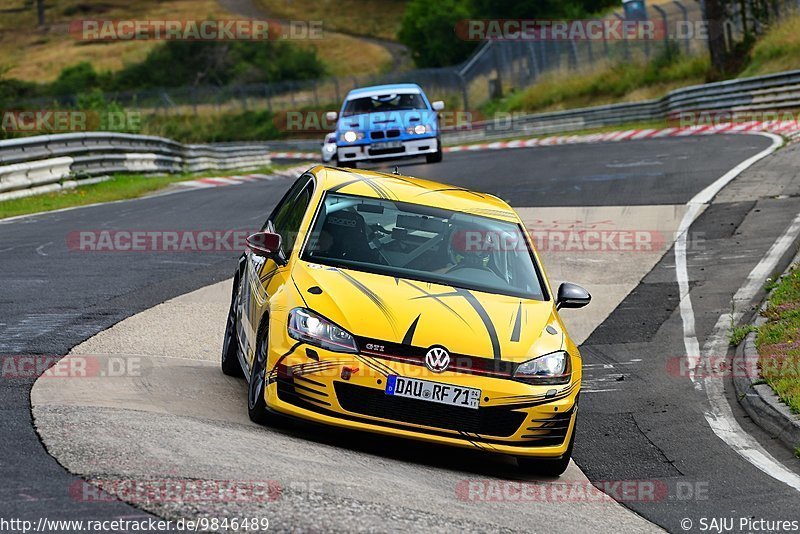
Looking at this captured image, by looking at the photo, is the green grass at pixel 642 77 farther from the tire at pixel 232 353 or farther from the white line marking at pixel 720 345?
the tire at pixel 232 353

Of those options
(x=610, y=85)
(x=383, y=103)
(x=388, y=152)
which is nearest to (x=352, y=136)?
(x=388, y=152)

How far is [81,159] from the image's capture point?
992 inches

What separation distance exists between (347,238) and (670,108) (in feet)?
104

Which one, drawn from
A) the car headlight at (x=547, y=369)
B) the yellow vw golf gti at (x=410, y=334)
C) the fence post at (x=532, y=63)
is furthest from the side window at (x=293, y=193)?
the fence post at (x=532, y=63)

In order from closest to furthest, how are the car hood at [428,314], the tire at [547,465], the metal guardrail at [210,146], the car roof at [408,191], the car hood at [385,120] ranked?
the car hood at [428,314], the tire at [547,465], the car roof at [408,191], the metal guardrail at [210,146], the car hood at [385,120]

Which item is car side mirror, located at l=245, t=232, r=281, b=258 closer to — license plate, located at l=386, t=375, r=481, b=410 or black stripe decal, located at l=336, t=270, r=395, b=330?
black stripe decal, located at l=336, t=270, r=395, b=330

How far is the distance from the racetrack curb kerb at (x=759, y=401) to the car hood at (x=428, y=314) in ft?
6.12

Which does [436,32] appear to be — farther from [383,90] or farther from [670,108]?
[383,90]

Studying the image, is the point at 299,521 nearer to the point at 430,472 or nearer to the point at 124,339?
the point at 430,472

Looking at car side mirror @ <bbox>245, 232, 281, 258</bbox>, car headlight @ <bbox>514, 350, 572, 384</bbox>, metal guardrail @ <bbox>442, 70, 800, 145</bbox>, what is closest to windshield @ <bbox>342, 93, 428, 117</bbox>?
metal guardrail @ <bbox>442, 70, 800, 145</bbox>

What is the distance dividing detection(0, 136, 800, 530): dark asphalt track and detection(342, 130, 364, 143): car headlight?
125 cm

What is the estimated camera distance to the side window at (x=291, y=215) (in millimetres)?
8398

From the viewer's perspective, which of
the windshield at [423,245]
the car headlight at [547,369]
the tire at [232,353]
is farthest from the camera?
the tire at [232,353]

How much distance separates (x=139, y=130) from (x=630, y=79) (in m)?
21.2
